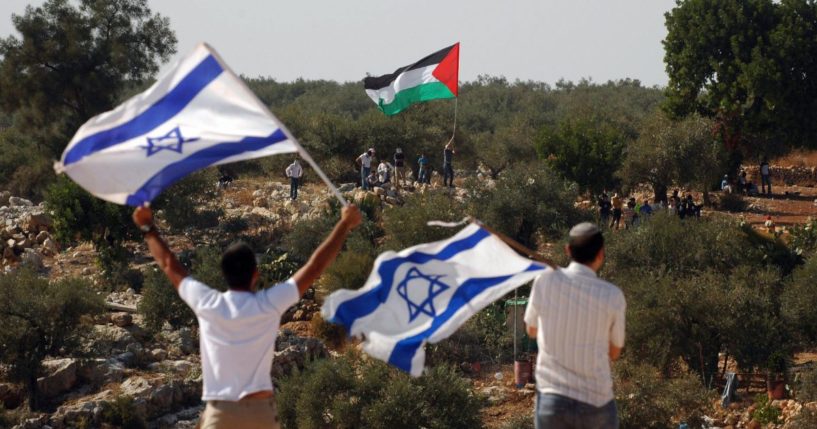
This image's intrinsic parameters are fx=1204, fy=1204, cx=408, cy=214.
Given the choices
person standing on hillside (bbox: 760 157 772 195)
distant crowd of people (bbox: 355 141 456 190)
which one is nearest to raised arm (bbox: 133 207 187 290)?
distant crowd of people (bbox: 355 141 456 190)

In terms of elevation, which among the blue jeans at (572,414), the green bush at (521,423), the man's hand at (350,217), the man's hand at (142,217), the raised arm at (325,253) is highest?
the man's hand at (142,217)

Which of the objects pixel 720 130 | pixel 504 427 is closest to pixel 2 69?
pixel 720 130

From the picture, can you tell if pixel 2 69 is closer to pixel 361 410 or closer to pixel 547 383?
pixel 361 410

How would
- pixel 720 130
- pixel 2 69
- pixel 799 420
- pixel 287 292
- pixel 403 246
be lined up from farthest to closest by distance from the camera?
1. pixel 720 130
2. pixel 2 69
3. pixel 403 246
4. pixel 799 420
5. pixel 287 292

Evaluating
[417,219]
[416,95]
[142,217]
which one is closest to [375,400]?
[417,219]

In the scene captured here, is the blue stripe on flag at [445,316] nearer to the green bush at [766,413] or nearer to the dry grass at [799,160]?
the green bush at [766,413]

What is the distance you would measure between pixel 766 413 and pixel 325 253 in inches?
559

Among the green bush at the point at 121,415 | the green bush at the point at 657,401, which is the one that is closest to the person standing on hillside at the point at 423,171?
the green bush at the point at 121,415

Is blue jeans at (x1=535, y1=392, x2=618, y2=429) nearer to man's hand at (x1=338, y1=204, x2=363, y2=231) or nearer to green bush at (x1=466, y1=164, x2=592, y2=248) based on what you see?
man's hand at (x1=338, y1=204, x2=363, y2=231)

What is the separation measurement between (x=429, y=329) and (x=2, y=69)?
3483 cm

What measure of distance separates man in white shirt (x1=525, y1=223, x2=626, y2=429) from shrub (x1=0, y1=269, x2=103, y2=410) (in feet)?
51.1

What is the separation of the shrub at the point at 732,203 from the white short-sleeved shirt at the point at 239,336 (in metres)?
34.0

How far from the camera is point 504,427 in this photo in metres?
16.7

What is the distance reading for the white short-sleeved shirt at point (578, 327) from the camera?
5.17 meters
